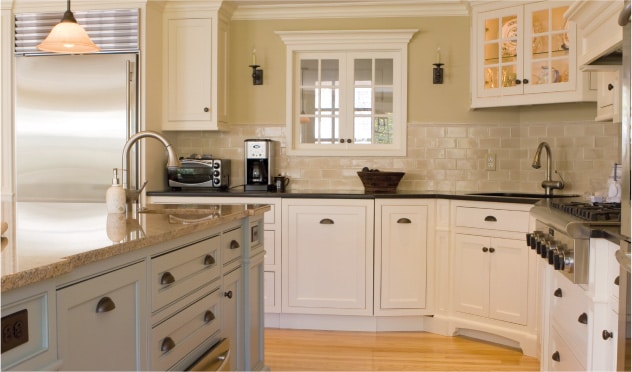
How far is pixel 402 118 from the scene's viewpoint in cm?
500

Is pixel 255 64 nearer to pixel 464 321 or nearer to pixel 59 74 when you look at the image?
pixel 59 74

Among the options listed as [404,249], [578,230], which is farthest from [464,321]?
[578,230]

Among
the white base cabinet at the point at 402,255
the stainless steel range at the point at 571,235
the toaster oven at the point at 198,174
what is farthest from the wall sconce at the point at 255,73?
the stainless steel range at the point at 571,235

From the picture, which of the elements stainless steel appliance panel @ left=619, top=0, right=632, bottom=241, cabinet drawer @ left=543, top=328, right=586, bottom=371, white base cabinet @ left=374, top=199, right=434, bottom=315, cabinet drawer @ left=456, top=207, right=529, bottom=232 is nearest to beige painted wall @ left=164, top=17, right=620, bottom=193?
white base cabinet @ left=374, top=199, right=434, bottom=315

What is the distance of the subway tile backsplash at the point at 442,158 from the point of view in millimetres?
4797

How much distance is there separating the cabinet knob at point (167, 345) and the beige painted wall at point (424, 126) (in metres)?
2.95

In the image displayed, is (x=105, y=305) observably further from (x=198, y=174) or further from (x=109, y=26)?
(x=109, y=26)

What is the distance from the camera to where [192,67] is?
16.1ft

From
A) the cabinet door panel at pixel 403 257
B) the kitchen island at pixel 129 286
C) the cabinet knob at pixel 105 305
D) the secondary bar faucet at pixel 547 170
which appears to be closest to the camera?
the kitchen island at pixel 129 286

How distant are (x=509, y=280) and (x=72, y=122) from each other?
3191 mm

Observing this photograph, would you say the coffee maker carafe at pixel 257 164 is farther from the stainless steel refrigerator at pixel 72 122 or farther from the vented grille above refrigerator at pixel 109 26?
the vented grille above refrigerator at pixel 109 26

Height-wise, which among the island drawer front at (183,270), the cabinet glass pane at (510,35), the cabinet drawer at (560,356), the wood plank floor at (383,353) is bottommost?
the wood plank floor at (383,353)

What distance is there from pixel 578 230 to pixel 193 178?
3.30 meters

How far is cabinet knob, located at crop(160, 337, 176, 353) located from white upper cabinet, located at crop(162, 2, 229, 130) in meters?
2.88
